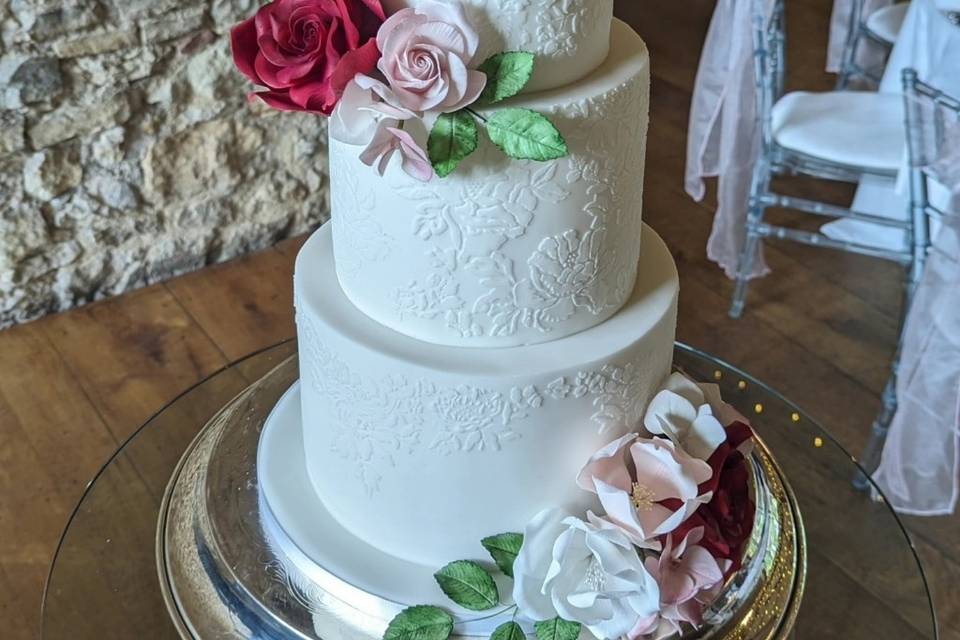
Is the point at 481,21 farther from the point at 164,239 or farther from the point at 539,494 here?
the point at 164,239

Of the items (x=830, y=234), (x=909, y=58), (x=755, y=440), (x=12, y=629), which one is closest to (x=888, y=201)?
(x=830, y=234)

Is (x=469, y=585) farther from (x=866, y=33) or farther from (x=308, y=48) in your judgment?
(x=866, y=33)

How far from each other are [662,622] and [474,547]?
0.20 metres

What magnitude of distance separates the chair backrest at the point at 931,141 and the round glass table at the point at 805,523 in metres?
0.58

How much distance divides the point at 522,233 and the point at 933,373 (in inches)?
43.5

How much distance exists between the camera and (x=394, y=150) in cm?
86

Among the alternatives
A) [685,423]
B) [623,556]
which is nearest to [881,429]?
[685,423]

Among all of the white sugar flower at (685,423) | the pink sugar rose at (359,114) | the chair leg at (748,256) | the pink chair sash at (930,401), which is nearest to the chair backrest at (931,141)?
the pink chair sash at (930,401)

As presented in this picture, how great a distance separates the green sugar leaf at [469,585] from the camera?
3.27 feet

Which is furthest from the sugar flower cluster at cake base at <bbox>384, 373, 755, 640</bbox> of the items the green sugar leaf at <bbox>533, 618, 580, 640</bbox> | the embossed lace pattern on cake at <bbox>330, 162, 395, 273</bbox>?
the embossed lace pattern on cake at <bbox>330, 162, 395, 273</bbox>

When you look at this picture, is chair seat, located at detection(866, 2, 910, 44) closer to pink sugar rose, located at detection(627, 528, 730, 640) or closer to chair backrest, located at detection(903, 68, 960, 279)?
chair backrest, located at detection(903, 68, 960, 279)

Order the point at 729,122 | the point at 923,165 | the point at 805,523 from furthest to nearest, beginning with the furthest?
1. the point at 729,122
2. the point at 923,165
3. the point at 805,523

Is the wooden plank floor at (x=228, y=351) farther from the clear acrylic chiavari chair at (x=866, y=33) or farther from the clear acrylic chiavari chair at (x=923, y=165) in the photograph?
the clear acrylic chiavari chair at (x=866, y=33)

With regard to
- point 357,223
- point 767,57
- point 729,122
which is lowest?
point 729,122
